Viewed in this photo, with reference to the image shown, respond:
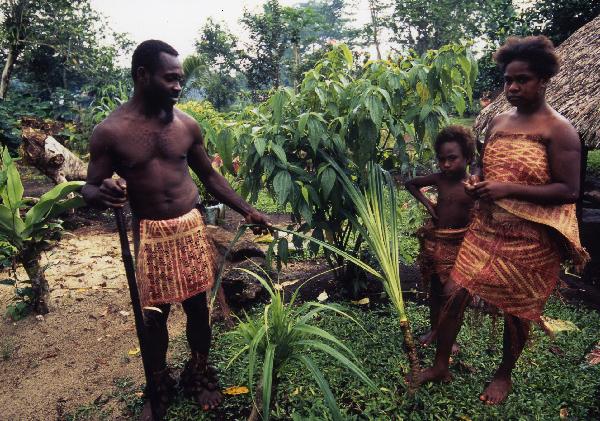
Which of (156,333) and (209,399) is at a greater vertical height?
(156,333)

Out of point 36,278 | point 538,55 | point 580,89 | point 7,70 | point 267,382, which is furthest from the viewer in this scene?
point 7,70

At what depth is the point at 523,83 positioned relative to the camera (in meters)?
1.85

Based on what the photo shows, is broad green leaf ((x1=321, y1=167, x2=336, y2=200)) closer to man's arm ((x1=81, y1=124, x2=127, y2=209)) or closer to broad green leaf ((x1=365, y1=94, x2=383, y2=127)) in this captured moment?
broad green leaf ((x1=365, y1=94, x2=383, y2=127))

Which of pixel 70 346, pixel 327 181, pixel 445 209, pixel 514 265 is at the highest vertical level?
pixel 327 181

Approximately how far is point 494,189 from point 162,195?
1.48 m

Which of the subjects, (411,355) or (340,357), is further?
(411,355)

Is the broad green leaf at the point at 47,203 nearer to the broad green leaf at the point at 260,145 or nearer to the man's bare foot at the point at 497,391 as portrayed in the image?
the broad green leaf at the point at 260,145

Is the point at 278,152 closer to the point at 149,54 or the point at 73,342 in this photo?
the point at 149,54

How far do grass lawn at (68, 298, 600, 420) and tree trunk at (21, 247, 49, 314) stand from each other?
1283 millimetres

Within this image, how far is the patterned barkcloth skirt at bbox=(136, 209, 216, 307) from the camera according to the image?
1.98 metres

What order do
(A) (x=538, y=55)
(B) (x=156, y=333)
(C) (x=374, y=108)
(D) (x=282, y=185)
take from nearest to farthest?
(A) (x=538, y=55) → (B) (x=156, y=333) → (C) (x=374, y=108) → (D) (x=282, y=185)

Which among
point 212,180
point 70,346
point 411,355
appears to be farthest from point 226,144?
point 70,346

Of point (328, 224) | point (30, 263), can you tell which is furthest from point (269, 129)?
point (30, 263)

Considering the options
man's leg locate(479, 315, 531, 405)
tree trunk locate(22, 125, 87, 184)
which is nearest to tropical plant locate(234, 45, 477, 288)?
man's leg locate(479, 315, 531, 405)
